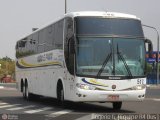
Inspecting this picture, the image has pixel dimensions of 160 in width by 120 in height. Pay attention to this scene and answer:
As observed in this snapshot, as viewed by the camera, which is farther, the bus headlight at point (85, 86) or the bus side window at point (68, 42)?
the bus side window at point (68, 42)

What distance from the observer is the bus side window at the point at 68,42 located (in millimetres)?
19005

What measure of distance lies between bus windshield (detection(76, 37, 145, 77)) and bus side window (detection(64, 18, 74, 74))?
0.38m

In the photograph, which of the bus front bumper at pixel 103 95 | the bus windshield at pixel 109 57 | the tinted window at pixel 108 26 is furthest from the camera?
the tinted window at pixel 108 26

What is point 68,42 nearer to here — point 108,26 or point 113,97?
point 108,26

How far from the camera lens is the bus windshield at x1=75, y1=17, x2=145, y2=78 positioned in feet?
61.1

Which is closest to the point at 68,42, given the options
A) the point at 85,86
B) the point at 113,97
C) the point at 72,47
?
the point at 72,47

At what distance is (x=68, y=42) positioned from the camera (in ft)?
62.7

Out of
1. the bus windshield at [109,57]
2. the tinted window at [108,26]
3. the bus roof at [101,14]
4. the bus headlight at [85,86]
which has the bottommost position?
the bus headlight at [85,86]

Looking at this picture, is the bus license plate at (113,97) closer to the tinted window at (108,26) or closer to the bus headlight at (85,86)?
the bus headlight at (85,86)

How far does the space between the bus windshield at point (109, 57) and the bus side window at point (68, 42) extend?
38cm

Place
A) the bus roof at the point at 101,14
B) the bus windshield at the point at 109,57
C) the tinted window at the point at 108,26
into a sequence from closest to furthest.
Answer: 1. the bus windshield at the point at 109,57
2. the tinted window at the point at 108,26
3. the bus roof at the point at 101,14

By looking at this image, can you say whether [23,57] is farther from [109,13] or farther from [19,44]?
[109,13]

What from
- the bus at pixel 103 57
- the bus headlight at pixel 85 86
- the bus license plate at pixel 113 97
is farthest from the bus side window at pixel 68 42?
the bus license plate at pixel 113 97

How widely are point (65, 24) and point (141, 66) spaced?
3.44 meters
